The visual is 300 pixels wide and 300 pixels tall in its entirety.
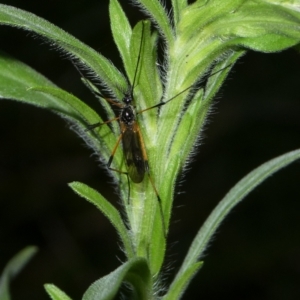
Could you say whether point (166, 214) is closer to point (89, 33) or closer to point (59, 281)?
point (59, 281)

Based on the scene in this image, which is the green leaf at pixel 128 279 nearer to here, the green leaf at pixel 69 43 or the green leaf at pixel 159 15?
the green leaf at pixel 69 43

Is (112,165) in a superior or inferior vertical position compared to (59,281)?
superior

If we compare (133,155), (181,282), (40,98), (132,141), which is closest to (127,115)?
(132,141)

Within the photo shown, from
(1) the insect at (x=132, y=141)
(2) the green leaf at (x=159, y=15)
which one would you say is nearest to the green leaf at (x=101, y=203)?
(1) the insect at (x=132, y=141)

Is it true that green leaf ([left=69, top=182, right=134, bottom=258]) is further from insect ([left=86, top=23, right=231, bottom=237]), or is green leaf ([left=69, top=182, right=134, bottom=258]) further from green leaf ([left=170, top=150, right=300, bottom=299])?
green leaf ([left=170, top=150, right=300, bottom=299])

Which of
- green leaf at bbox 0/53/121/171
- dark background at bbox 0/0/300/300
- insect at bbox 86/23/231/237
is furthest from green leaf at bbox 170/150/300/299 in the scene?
dark background at bbox 0/0/300/300

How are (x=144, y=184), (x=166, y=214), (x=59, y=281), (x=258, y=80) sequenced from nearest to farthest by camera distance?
1. (x=166, y=214)
2. (x=144, y=184)
3. (x=59, y=281)
4. (x=258, y=80)

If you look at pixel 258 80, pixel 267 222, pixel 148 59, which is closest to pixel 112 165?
pixel 148 59
